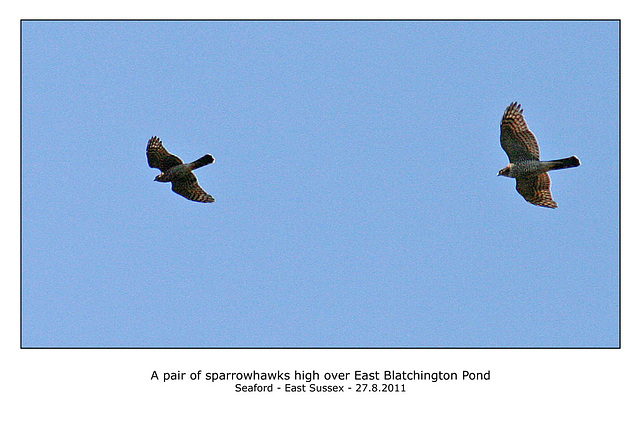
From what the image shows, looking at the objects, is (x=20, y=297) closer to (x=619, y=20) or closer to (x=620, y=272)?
(x=620, y=272)

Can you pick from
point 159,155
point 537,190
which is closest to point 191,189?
point 159,155

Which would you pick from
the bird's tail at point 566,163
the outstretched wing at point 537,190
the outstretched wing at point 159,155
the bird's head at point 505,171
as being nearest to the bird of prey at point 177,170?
the outstretched wing at point 159,155

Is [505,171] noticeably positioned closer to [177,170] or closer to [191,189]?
[191,189]

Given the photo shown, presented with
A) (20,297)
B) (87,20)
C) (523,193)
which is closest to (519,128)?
(523,193)

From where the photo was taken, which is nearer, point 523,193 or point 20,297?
point 20,297

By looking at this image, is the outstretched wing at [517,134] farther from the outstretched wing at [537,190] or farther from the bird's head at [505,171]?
the outstretched wing at [537,190]

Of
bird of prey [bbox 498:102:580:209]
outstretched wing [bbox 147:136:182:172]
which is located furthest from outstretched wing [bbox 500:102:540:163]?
outstretched wing [bbox 147:136:182:172]

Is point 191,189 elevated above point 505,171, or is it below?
below
